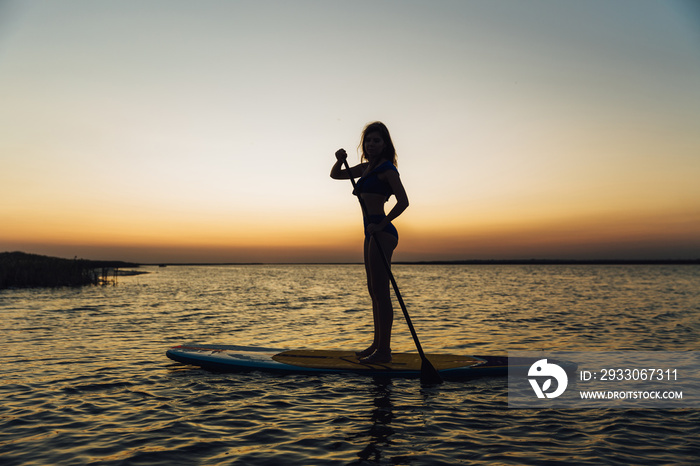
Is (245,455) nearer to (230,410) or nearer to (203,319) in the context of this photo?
(230,410)

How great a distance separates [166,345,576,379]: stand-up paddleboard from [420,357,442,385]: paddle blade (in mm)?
116

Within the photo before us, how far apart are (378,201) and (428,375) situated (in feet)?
7.95

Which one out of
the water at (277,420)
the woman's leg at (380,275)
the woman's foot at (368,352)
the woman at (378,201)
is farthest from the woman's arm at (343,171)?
the water at (277,420)

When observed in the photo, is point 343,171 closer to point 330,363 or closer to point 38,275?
point 330,363

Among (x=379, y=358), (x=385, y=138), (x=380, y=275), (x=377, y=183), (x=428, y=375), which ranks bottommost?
(x=428, y=375)

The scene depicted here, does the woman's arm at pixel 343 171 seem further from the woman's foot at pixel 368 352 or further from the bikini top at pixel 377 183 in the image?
the woman's foot at pixel 368 352

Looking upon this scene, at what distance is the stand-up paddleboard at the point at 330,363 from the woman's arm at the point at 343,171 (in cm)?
267

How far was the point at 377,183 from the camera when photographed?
6.21 m

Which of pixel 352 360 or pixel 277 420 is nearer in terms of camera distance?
pixel 277 420

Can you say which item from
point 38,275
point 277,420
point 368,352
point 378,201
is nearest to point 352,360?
point 368,352

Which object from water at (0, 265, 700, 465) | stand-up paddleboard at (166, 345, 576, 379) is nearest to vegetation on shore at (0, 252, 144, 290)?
water at (0, 265, 700, 465)

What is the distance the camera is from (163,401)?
19.4ft

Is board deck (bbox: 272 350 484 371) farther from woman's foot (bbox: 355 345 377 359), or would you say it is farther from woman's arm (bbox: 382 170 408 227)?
woman's arm (bbox: 382 170 408 227)

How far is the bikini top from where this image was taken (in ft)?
20.3
